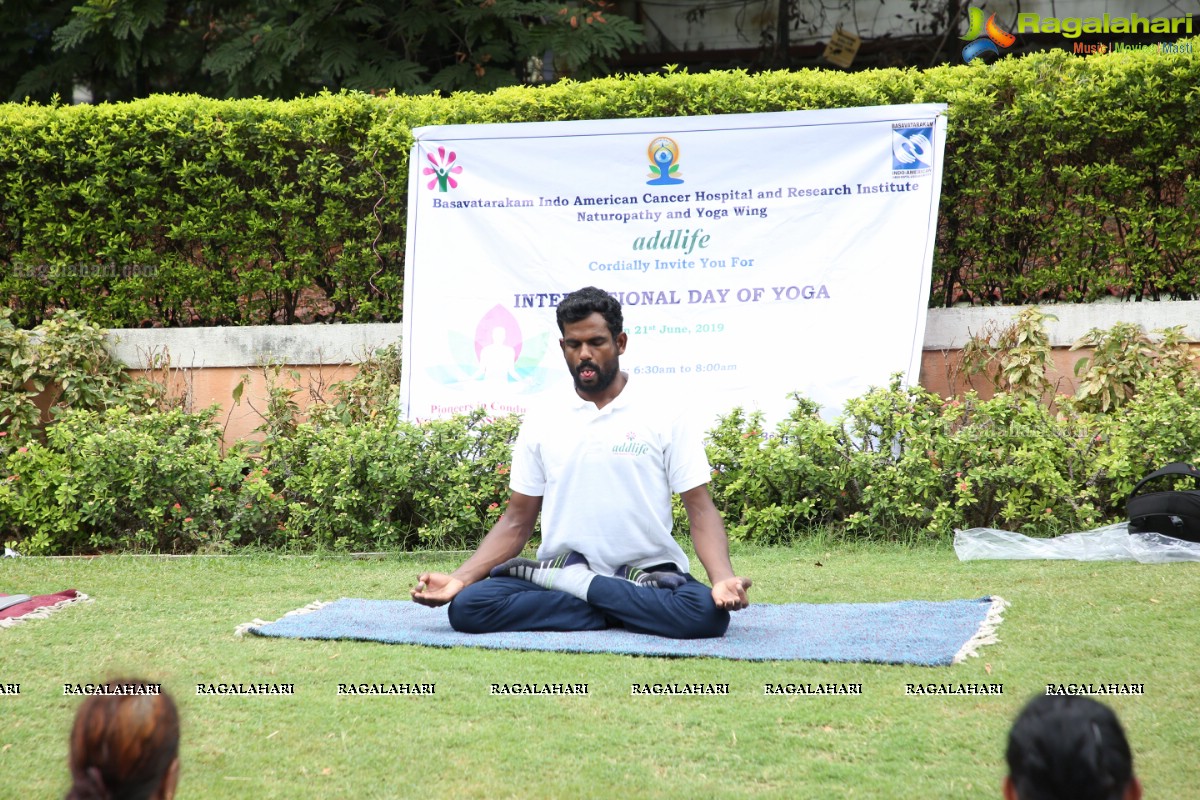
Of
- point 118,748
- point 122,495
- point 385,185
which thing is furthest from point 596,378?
point 385,185

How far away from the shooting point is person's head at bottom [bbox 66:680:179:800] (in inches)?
77.5

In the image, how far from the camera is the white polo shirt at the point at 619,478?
4613mm

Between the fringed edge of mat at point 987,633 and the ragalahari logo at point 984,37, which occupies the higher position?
the ragalahari logo at point 984,37

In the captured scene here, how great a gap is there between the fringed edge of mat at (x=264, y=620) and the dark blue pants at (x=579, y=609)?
0.75 metres

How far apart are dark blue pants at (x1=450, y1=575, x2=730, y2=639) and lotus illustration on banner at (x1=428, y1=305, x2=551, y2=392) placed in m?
3.22

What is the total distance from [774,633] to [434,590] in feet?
4.15

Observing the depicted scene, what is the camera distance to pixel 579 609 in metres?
4.67

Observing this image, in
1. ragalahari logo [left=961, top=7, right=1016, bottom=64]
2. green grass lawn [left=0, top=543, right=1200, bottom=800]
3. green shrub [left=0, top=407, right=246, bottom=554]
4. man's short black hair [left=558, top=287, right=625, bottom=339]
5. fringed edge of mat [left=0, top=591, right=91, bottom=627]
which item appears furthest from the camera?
ragalahari logo [left=961, top=7, right=1016, bottom=64]

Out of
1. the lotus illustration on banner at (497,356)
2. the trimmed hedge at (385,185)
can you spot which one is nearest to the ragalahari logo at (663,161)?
the trimmed hedge at (385,185)

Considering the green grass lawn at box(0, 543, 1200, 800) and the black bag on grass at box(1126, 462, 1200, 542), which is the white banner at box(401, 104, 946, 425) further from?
the green grass lawn at box(0, 543, 1200, 800)

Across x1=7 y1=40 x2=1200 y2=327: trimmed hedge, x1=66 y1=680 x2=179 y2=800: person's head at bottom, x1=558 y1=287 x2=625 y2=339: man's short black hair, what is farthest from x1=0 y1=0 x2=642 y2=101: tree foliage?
x1=66 y1=680 x2=179 y2=800: person's head at bottom

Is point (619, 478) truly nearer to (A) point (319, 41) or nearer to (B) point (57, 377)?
(B) point (57, 377)

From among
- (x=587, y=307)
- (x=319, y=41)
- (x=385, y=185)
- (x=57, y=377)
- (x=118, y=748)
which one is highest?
(x=319, y=41)

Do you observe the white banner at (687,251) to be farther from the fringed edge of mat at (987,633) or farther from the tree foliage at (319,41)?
the fringed edge of mat at (987,633)
